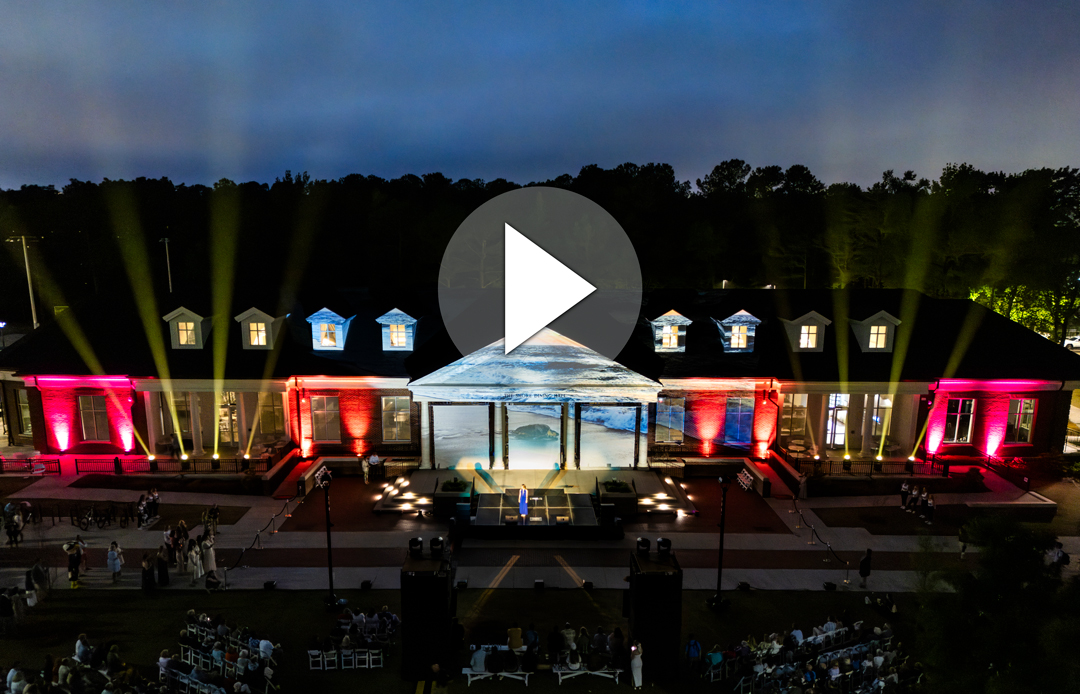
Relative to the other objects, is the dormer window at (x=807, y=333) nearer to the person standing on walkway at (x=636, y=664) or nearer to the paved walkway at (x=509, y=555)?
the paved walkway at (x=509, y=555)

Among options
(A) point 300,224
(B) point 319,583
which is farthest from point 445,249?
(B) point 319,583

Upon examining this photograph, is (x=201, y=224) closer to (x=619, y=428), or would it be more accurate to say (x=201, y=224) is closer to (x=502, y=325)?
(x=502, y=325)

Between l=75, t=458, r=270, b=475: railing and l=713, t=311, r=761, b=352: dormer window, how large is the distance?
23474mm

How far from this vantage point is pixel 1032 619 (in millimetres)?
8859

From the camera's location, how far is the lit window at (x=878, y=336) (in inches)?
1205

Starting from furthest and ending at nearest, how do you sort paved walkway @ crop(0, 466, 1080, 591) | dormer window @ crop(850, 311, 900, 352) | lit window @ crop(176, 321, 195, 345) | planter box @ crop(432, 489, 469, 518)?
dormer window @ crop(850, 311, 900, 352) → lit window @ crop(176, 321, 195, 345) → planter box @ crop(432, 489, 469, 518) → paved walkway @ crop(0, 466, 1080, 591)

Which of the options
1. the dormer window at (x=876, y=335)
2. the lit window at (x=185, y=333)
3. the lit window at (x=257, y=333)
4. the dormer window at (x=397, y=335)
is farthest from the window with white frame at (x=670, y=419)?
the lit window at (x=185, y=333)

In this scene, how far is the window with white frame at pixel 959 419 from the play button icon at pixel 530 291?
19.5 metres

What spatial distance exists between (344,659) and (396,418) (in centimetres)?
1560

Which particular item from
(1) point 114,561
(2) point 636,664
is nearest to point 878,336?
(2) point 636,664

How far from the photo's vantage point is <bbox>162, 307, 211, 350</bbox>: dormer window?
30125 millimetres

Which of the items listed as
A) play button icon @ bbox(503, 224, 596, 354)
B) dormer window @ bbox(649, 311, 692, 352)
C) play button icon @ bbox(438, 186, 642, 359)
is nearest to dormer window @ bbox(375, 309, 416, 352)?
play button icon @ bbox(438, 186, 642, 359)

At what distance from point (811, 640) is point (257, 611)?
16.1 metres

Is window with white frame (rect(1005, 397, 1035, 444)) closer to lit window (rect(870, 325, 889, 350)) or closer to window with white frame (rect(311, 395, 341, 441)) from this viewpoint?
lit window (rect(870, 325, 889, 350))
